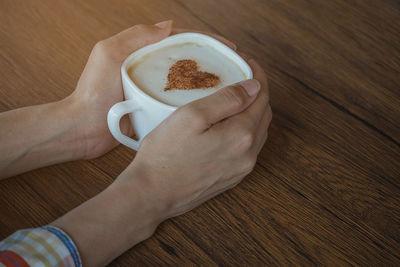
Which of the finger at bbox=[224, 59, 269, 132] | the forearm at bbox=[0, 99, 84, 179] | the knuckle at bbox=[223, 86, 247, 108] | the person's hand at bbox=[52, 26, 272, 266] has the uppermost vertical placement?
the knuckle at bbox=[223, 86, 247, 108]

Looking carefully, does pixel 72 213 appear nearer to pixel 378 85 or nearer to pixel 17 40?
pixel 17 40

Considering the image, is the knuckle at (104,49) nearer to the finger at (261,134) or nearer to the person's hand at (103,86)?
the person's hand at (103,86)

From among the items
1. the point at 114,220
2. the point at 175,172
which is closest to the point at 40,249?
the point at 114,220

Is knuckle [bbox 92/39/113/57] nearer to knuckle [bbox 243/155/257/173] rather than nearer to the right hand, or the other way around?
the right hand

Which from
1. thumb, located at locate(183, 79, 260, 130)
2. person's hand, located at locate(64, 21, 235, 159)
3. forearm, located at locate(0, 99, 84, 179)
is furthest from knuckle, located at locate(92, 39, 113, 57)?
thumb, located at locate(183, 79, 260, 130)

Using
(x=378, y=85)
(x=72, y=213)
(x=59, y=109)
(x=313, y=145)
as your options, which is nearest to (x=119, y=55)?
(x=59, y=109)

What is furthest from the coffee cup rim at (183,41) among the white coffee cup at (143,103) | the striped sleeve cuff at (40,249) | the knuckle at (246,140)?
the striped sleeve cuff at (40,249)

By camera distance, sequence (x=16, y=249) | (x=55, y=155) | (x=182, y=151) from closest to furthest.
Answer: (x=16, y=249)
(x=182, y=151)
(x=55, y=155)
